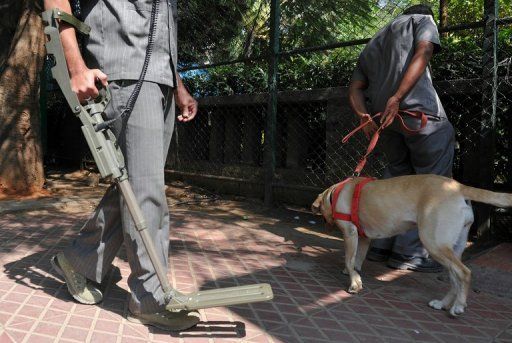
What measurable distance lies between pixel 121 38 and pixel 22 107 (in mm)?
4876

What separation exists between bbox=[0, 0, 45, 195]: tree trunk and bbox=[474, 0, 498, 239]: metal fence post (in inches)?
228

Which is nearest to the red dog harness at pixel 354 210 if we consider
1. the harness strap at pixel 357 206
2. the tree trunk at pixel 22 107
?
the harness strap at pixel 357 206

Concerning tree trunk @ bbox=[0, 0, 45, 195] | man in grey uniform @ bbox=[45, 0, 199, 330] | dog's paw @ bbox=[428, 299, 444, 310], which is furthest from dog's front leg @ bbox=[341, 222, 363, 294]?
tree trunk @ bbox=[0, 0, 45, 195]

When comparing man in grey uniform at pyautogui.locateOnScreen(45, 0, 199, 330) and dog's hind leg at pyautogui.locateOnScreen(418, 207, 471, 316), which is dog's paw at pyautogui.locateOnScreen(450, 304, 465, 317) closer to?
dog's hind leg at pyautogui.locateOnScreen(418, 207, 471, 316)

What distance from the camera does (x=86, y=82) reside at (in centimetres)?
238

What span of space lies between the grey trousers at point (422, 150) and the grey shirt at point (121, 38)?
7.49ft

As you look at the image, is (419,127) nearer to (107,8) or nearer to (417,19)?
(417,19)

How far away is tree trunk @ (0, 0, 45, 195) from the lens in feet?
21.4

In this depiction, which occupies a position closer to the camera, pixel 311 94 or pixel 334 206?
pixel 334 206

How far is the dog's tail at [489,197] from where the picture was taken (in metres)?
2.93

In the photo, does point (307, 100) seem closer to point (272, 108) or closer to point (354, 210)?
point (272, 108)

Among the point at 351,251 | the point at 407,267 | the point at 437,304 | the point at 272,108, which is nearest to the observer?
the point at 437,304

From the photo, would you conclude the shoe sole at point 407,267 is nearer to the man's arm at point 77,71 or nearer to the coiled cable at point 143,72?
the coiled cable at point 143,72

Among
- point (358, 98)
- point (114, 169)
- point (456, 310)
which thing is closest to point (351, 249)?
point (456, 310)
